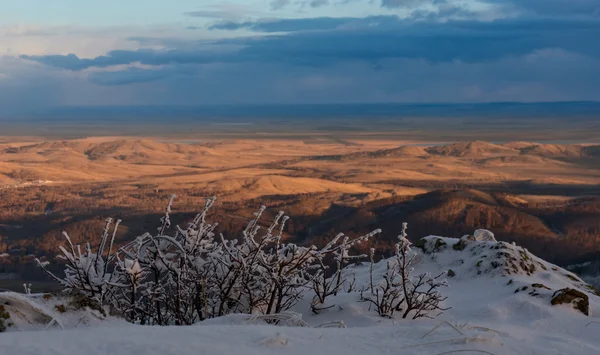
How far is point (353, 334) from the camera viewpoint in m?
3.94

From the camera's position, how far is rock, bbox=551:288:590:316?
6.27 m

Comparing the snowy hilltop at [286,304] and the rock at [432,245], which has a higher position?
the snowy hilltop at [286,304]

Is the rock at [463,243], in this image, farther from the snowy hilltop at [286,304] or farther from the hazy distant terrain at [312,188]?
the hazy distant terrain at [312,188]

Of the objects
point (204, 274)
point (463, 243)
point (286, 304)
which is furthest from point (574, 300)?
point (204, 274)

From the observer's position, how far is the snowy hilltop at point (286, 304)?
352 cm

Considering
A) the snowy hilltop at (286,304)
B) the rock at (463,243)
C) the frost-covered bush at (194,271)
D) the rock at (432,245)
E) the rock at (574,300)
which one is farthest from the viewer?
the rock at (432,245)

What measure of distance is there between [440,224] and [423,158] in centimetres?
5653

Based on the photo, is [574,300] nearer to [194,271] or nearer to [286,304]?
[286,304]

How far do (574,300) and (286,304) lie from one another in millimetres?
3147

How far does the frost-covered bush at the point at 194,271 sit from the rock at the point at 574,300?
2362mm

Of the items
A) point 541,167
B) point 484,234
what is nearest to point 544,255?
point 484,234

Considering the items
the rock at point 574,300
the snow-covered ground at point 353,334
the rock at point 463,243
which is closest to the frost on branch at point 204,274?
the snow-covered ground at point 353,334

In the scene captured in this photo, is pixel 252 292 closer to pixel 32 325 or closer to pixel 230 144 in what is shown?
pixel 32 325

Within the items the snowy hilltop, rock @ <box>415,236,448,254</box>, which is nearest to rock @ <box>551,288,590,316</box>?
the snowy hilltop
